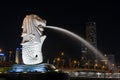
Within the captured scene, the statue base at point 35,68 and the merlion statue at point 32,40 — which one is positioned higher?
the merlion statue at point 32,40

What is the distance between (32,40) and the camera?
58.5 meters

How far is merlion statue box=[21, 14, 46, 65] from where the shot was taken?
58.0 metres

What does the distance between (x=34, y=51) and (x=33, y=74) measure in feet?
27.1

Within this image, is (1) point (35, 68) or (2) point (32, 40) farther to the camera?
(2) point (32, 40)

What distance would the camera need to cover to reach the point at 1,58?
440 feet

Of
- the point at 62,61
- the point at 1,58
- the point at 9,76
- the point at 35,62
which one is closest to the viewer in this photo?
the point at 9,76

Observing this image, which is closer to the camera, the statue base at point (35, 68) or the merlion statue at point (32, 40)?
the statue base at point (35, 68)

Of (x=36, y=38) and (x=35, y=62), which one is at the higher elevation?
(x=36, y=38)

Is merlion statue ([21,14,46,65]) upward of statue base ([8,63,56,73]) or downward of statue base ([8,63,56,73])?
upward

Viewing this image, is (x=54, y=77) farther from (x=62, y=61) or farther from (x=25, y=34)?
(x=62, y=61)

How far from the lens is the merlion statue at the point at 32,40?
190ft

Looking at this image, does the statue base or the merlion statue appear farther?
the merlion statue

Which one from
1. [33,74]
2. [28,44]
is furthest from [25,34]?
[33,74]

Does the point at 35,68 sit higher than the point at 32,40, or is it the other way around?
the point at 32,40
